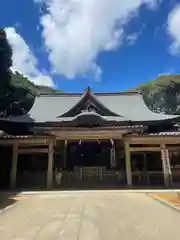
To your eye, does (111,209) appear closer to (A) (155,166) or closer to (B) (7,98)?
(A) (155,166)

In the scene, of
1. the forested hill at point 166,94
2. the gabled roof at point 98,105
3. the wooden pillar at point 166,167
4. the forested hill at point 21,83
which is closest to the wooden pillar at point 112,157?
the gabled roof at point 98,105

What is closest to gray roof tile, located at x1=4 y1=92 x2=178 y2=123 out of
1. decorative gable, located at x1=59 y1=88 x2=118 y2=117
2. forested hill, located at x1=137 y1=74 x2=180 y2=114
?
decorative gable, located at x1=59 y1=88 x2=118 y2=117

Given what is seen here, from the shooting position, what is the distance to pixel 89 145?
65.6 ft

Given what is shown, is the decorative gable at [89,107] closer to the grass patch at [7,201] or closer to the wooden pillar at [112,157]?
the wooden pillar at [112,157]

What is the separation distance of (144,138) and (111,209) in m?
8.16

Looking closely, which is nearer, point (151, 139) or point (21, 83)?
point (151, 139)

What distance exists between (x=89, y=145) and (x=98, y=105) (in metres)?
3.22

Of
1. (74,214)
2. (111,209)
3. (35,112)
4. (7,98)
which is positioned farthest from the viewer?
(7,98)

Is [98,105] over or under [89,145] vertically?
over

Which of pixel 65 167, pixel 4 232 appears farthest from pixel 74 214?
pixel 65 167

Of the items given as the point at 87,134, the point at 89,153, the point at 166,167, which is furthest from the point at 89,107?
the point at 166,167

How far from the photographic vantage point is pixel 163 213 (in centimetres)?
676

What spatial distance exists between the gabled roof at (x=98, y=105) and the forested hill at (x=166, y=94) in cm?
2954

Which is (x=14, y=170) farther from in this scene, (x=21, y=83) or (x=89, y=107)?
(x=21, y=83)
